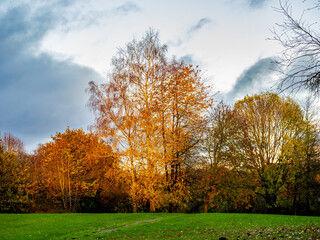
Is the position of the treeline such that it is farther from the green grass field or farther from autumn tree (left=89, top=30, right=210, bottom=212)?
the green grass field

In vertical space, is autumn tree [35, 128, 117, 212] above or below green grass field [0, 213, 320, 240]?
above

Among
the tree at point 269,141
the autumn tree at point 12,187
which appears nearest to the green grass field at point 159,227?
the autumn tree at point 12,187

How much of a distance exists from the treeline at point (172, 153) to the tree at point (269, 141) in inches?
4.4

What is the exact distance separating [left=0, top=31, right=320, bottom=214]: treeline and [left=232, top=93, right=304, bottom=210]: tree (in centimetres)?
11

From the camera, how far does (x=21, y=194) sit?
32.5 metres

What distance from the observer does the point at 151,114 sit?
931 inches

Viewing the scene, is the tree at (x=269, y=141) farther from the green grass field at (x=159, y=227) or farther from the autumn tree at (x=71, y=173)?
the autumn tree at (x=71, y=173)

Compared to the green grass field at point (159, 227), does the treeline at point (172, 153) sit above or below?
above

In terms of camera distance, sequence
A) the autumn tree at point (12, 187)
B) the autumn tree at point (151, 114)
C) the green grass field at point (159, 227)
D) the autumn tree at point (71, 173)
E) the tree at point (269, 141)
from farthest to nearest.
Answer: the autumn tree at point (71, 173) < the autumn tree at point (12, 187) < the tree at point (269, 141) < the autumn tree at point (151, 114) < the green grass field at point (159, 227)

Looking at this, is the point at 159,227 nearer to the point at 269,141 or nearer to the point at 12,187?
the point at 269,141

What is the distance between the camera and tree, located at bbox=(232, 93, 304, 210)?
29.2m

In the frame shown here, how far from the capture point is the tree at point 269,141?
29.2 metres

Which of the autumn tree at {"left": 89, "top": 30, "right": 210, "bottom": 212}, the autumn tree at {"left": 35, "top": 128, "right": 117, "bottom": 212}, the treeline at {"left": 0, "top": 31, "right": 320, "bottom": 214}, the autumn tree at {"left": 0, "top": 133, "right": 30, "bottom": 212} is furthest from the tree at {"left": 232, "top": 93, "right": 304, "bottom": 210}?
the autumn tree at {"left": 0, "top": 133, "right": 30, "bottom": 212}

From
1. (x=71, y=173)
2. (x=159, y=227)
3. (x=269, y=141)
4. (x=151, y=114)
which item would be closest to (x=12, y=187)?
(x=71, y=173)
